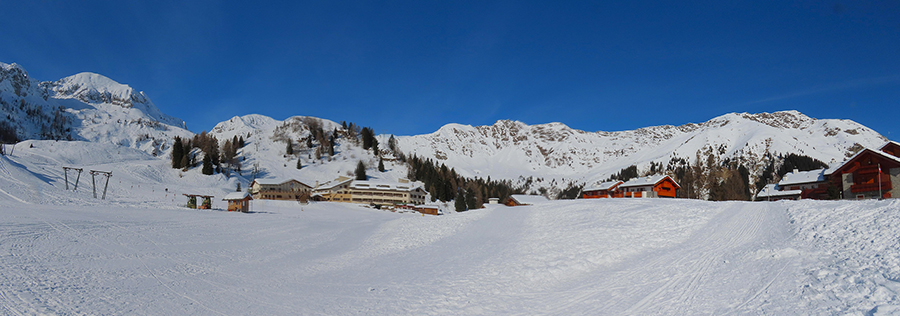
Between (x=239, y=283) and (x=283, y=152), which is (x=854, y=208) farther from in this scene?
(x=283, y=152)

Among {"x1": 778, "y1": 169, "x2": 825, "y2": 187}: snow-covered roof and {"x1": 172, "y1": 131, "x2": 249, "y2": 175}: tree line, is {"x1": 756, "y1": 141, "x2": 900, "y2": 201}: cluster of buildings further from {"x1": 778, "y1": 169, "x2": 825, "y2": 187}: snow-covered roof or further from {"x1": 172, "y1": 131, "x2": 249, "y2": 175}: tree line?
{"x1": 172, "y1": 131, "x2": 249, "y2": 175}: tree line

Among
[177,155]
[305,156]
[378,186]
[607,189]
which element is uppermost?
[305,156]

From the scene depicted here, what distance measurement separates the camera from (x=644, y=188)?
7412 cm

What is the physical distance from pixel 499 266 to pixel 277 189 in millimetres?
85699

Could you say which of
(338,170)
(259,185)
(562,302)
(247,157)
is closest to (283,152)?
(247,157)

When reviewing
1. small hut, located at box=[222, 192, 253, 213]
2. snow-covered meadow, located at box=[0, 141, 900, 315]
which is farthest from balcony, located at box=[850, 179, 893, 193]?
small hut, located at box=[222, 192, 253, 213]

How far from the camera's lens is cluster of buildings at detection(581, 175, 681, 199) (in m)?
71.7

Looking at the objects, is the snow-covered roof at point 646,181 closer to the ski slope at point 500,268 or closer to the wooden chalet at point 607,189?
the wooden chalet at point 607,189

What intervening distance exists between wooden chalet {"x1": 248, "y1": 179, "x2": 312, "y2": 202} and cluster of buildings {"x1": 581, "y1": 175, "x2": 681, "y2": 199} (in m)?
62.6

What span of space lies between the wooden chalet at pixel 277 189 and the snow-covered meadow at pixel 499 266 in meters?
63.1

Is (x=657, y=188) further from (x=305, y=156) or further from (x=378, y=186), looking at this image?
(x=305, y=156)

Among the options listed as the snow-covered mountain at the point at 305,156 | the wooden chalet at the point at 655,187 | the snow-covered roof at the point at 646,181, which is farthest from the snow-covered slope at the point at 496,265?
the snow-covered mountain at the point at 305,156

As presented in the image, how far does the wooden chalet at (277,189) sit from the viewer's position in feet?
301

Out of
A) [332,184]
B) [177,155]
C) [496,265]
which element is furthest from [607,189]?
[177,155]
